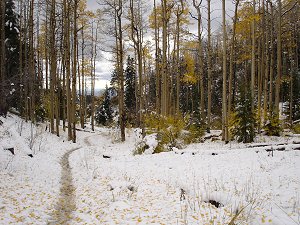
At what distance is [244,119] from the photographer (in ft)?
44.7

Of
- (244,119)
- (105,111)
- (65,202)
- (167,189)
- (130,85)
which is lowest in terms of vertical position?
(65,202)

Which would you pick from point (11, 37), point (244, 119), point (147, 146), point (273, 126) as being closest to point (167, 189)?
point (147, 146)

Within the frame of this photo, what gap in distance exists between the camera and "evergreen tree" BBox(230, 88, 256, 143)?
13.5 m

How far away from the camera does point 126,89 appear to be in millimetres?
37781

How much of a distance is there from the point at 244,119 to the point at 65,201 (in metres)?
10.8

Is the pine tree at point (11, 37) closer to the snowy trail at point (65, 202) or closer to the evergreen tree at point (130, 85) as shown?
the snowy trail at point (65, 202)

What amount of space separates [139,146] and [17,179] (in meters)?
7.25

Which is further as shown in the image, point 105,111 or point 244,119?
point 105,111

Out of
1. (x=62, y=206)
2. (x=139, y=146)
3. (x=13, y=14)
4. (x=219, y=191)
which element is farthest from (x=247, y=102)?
(x=13, y=14)

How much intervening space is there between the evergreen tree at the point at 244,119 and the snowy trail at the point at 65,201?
30.7ft

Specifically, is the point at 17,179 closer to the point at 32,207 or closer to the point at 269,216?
the point at 32,207

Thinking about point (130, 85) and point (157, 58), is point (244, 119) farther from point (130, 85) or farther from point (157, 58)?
point (130, 85)

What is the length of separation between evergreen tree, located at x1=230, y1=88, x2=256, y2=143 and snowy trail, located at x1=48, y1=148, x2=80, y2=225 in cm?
935

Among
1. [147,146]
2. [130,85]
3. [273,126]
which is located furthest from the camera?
[130,85]
